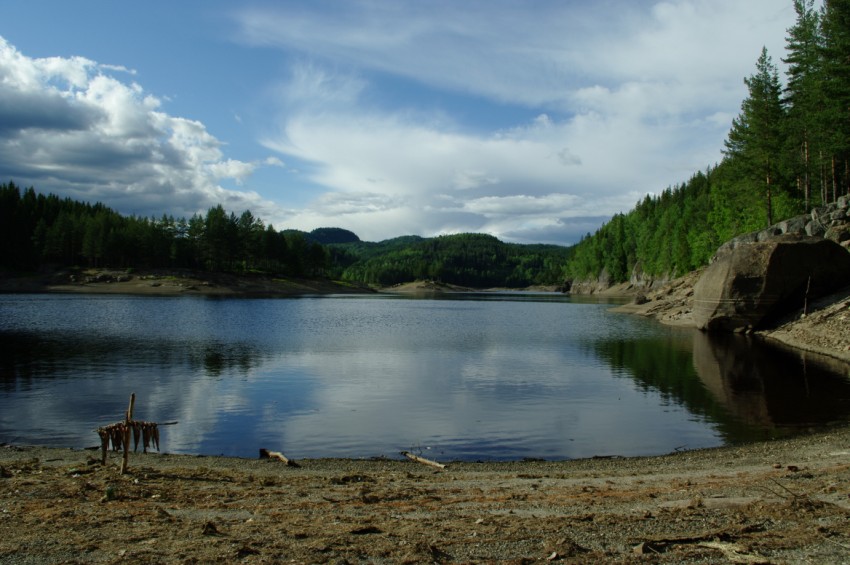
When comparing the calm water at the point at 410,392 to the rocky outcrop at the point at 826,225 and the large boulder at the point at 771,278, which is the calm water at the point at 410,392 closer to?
the large boulder at the point at 771,278

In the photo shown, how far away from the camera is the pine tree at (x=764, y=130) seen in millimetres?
62156

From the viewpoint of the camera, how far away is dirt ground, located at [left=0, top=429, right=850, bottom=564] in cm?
790

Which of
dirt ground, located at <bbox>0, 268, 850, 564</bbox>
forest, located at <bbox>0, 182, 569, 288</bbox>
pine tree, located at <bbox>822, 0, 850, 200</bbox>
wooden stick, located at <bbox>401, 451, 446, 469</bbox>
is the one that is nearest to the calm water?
wooden stick, located at <bbox>401, 451, 446, 469</bbox>

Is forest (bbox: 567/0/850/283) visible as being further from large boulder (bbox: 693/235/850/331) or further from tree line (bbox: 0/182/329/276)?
tree line (bbox: 0/182/329/276)

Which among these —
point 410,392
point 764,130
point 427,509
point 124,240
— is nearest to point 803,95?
point 764,130

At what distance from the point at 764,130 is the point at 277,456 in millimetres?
65424

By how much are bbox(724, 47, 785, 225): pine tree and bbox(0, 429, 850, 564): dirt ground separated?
56825mm

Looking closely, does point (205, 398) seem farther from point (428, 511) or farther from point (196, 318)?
point (196, 318)

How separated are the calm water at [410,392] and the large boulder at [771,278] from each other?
148 inches

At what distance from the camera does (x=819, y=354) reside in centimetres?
3700

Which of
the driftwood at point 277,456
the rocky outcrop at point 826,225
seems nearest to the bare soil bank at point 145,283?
the rocky outcrop at point 826,225

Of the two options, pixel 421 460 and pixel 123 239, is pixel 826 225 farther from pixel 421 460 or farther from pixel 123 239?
pixel 123 239

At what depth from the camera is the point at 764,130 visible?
206 ft

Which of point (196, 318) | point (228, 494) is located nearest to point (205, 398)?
point (228, 494)
